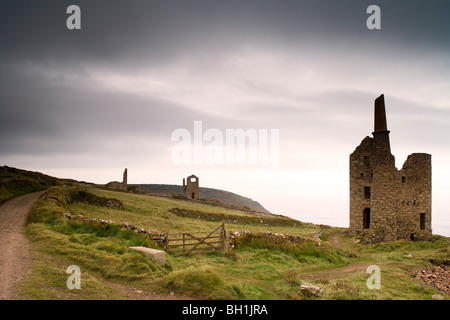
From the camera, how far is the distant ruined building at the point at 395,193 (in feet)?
104

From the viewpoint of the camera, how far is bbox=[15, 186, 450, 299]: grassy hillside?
38.5ft

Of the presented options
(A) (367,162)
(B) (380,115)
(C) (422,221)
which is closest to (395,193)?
(C) (422,221)

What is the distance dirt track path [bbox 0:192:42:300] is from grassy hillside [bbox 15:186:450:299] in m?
0.45

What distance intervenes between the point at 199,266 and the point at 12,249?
924 cm

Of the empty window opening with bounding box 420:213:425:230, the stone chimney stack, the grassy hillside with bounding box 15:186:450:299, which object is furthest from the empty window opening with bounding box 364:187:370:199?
the grassy hillside with bounding box 15:186:450:299

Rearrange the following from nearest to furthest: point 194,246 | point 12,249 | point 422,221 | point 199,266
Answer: point 12,249 → point 199,266 → point 194,246 → point 422,221

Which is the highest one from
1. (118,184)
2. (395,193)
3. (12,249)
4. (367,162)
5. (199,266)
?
(367,162)

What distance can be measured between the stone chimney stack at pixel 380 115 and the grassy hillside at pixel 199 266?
12638 millimetres

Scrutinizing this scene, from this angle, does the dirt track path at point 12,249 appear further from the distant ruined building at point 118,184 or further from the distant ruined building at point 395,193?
the distant ruined building at point 118,184

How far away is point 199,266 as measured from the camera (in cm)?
1589

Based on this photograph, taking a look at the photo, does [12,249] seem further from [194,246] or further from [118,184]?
[118,184]

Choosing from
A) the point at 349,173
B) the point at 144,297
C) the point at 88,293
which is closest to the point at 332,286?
the point at 144,297

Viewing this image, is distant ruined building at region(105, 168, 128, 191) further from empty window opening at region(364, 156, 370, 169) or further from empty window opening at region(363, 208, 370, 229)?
empty window opening at region(364, 156, 370, 169)
